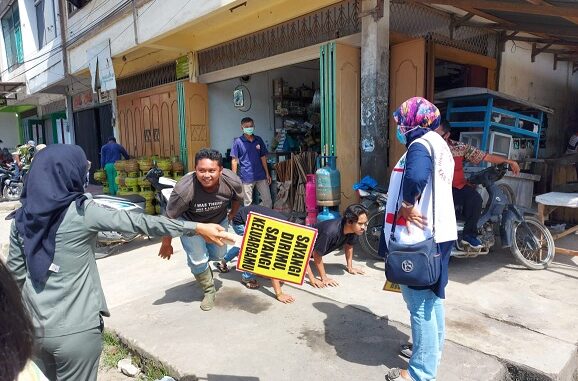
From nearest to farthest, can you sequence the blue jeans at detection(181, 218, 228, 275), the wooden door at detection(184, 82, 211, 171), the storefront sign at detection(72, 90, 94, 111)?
1. the blue jeans at detection(181, 218, 228, 275)
2. the wooden door at detection(184, 82, 211, 171)
3. the storefront sign at detection(72, 90, 94, 111)

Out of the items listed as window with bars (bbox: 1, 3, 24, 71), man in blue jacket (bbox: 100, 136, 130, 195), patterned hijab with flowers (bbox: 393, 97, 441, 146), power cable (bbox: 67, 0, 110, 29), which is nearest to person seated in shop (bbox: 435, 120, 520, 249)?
patterned hijab with flowers (bbox: 393, 97, 441, 146)

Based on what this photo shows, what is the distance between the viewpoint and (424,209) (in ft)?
7.36

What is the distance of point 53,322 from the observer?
5.87ft

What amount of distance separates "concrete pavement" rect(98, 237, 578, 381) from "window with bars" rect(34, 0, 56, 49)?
433 inches

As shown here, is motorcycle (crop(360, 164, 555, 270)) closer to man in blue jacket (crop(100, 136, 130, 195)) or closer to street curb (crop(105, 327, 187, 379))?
street curb (crop(105, 327, 187, 379))

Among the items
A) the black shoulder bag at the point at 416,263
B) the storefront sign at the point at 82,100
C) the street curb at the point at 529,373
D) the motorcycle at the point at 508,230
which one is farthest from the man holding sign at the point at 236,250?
the storefront sign at the point at 82,100

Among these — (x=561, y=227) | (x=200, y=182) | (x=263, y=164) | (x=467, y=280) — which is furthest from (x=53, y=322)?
(x=561, y=227)

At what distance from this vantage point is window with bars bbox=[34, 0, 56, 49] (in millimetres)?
12164

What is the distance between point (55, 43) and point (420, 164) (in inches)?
504

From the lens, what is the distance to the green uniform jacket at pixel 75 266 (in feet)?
5.93

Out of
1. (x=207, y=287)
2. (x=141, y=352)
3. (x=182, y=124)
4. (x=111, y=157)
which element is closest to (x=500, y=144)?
(x=207, y=287)

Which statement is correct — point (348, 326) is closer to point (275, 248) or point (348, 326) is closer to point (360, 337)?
point (360, 337)

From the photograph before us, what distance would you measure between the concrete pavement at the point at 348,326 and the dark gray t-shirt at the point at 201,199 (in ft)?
2.70

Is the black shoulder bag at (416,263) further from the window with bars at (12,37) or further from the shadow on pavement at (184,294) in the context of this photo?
the window with bars at (12,37)
